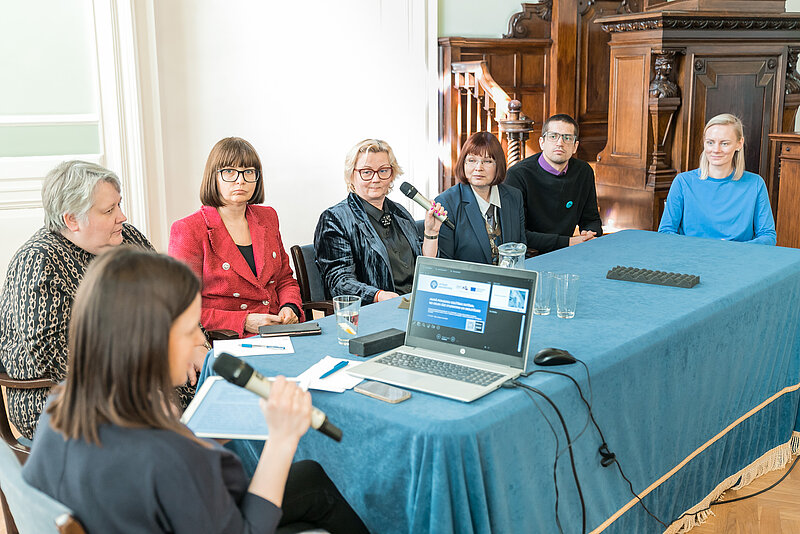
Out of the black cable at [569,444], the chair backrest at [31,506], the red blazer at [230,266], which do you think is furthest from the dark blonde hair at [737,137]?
the chair backrest at [31,506]

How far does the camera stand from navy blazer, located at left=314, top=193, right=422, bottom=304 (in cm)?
307

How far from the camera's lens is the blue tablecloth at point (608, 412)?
5.36ft

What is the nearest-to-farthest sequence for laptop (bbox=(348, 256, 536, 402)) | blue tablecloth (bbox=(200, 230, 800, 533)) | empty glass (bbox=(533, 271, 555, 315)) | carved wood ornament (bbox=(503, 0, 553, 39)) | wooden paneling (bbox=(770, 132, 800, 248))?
blue tablecloth (bbox=(200, 230, 800, 533))
laptop (bbox=(348, 256, 536, 402))
empty glass (bbox=(533, 271, 555, 315))
wooden paneling (bbox=(770, 132, 800, 248))
carved wood ornament (bbox=(503, 0, 553, 39))

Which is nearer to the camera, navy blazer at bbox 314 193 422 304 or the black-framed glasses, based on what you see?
the black-framed glasses

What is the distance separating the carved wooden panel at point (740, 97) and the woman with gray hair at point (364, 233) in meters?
2.17

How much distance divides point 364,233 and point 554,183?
1356 millimetres

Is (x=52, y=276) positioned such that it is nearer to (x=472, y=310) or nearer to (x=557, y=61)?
(x=472, y=310)

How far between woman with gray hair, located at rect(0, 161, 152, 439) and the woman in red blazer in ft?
1.65

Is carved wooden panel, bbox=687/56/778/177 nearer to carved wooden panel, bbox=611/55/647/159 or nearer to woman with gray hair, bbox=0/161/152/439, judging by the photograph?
carved wooden panel, bbox=611/55/647/159

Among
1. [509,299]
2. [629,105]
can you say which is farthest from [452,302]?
[629,105]

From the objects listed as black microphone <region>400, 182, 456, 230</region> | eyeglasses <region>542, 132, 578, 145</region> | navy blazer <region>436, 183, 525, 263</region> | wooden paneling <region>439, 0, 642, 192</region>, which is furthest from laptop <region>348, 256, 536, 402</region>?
wooden paneling <region>439, 0, 642, 192</region>

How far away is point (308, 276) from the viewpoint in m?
3.23

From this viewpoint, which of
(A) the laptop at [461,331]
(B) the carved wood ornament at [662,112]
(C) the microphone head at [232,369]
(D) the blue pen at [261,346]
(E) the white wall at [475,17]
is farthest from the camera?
(E) the white wall at [475,17]

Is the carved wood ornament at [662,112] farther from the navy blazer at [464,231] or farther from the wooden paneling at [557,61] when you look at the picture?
the wooden paneling at [557,61]
